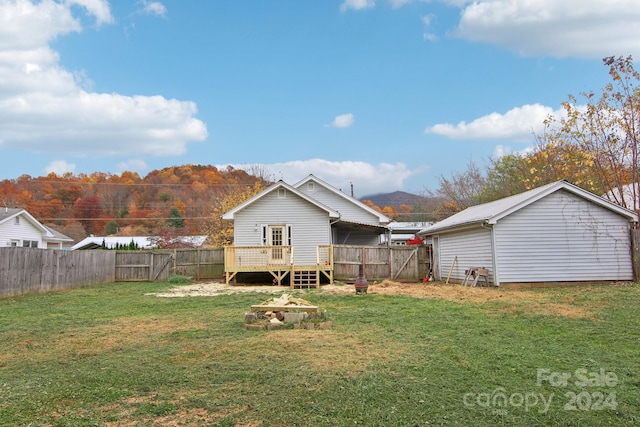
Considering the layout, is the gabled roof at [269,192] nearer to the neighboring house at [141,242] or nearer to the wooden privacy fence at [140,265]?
the wooden privacy fence at [140,265]

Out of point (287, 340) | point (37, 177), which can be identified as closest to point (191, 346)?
point (287, 340)

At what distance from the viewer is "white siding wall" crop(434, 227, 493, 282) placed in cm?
1627

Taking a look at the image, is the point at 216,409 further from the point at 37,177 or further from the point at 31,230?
the point at 37,177

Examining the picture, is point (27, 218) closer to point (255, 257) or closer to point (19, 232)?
point (19, 232)

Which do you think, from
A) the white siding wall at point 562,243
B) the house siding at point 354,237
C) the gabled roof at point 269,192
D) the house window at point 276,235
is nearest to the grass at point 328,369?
the white siding wall at point 562,243

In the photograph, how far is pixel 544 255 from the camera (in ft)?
51.3

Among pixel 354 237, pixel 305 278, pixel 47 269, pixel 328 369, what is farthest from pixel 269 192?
pixel 328 369

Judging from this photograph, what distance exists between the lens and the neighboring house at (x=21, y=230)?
27.4 metres

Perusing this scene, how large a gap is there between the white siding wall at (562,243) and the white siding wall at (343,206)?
10.8m

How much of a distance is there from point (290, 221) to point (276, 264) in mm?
2532

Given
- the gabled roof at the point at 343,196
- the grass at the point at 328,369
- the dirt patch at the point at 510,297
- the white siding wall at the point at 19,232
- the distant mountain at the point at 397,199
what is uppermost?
the distant mountain at the point at 397,199

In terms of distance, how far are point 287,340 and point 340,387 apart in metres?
2.47

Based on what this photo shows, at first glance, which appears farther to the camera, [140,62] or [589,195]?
[140,62]

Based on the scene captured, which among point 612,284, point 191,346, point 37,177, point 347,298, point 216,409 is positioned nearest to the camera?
point 216,409
